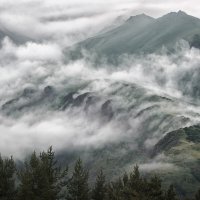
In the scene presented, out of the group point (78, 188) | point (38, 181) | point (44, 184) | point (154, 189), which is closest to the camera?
point (154, 189)

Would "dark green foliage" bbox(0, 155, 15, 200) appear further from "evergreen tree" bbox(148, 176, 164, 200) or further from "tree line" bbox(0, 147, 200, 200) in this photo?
"evergreen tree" bbox(148, 176, 164, 200)

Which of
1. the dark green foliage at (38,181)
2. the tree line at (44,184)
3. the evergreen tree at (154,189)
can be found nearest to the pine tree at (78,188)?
the tree line at (44,184)

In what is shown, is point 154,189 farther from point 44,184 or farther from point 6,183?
point 6,183

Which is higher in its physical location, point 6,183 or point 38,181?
point 6,183

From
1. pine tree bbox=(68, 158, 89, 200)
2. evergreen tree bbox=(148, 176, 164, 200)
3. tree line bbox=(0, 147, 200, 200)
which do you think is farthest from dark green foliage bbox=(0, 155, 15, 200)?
evergreen tree bbox=(148, 176, 164, 200)

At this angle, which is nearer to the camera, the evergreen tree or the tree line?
the evergreen tree

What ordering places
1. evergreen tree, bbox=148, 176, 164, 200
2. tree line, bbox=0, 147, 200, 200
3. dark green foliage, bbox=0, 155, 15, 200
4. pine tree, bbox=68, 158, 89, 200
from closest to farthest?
1. evergreen tree, bbox=148, 176, 164, 200
2. tree line, bbox=0, 147, 200, 200
3. dark green foliage, bbox=0, 155, 15, 200
4. pine tree, bbox=68, 158, 89, 200

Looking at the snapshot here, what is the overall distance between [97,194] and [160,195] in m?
42.9

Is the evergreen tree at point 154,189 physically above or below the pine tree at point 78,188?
below

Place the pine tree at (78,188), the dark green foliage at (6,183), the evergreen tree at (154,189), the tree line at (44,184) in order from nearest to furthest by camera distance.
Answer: the evergreen tree at (154,189)
the tree line at (44,184)
the dark green foliage at (6,183)
the pine tree at (78,188)

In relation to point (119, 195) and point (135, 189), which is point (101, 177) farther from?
point (135, 189)

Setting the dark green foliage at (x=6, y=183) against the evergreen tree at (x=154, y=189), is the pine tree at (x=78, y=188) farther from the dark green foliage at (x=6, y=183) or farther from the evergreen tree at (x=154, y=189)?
the evergreen tree at (x=154, y=189)

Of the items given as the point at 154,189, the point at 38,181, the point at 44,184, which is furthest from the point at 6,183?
the point at 154,189

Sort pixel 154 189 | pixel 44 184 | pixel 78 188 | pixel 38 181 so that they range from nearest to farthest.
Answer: pixel 154 189
pixel 44 184
pixel 38 181
pixel 78 188
